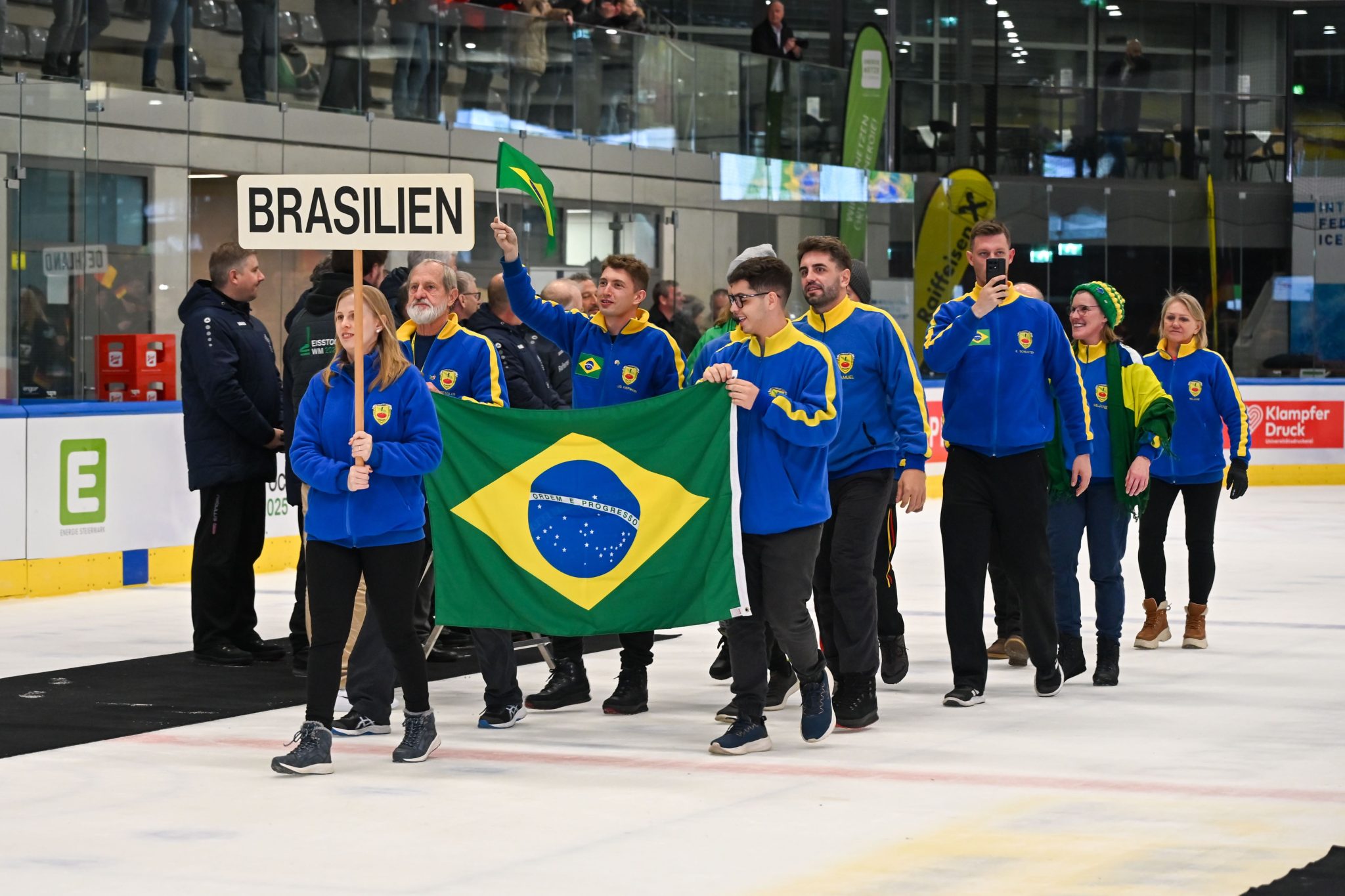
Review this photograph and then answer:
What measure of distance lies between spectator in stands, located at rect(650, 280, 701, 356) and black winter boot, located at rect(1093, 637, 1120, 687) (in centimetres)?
505

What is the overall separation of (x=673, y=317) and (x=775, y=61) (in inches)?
249

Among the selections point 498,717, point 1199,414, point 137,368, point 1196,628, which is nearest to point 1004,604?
point 1196,628

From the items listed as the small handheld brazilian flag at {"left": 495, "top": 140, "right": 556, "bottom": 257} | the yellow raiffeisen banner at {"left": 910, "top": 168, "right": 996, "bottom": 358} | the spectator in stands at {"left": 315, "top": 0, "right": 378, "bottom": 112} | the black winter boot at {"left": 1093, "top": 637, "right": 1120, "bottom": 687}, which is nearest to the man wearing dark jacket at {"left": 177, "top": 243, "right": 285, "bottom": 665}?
the small handheld brazilian flag at {"left": 495, "top": 140, "right": 556, "bottom": 257}

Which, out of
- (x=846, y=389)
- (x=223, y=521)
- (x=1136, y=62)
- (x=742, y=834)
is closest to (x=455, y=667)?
(x=223, y=521)

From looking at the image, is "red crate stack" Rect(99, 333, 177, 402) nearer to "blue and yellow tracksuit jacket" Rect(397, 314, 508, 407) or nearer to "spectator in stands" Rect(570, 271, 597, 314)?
"spectator in stands" Rect(570, 271, 597, 314)

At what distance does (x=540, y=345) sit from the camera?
31.0ft

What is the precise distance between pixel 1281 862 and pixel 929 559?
8.84 meters

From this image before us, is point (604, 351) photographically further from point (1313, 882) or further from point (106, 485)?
point (106, 485)

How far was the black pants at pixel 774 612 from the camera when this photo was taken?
21.5 feet

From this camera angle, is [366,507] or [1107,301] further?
[1107,301]

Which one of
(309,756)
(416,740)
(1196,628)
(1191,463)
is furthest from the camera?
(1191,463)

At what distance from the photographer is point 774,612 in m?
6.58

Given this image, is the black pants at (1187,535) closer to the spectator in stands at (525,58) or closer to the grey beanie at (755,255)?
the grey beanie at (755,255)

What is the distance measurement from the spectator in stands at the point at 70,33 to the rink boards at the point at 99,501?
2.31 metres
